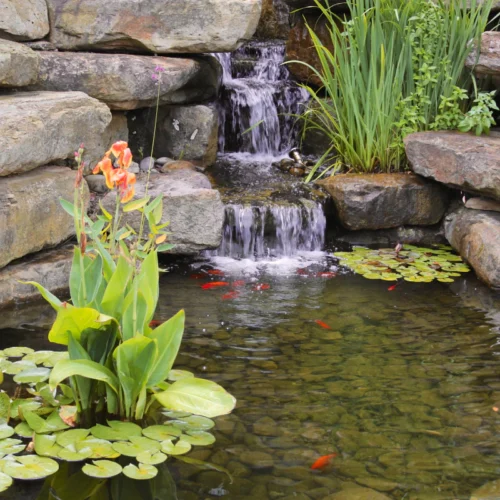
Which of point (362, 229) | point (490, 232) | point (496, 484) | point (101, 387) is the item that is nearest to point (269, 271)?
point (362, 229)

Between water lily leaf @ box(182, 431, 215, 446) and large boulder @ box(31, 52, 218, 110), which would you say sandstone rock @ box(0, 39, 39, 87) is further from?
water lily leaf @ box(182, 431, 215, 446)

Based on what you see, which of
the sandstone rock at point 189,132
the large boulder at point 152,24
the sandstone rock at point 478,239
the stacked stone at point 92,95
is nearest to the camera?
the stacked stone at point 92,95

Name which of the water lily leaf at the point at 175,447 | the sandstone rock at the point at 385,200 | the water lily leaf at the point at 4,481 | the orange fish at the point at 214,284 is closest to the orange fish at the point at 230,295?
the orange fish at the point at 214,284

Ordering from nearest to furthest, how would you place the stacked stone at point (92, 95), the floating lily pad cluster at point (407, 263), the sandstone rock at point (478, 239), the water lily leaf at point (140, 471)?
the water lily leaf at point (140, 471), the stacked stone at point (92, 95), the sandstone rock at point (478, 239), the floating lily pad cluster at point (407, 263)

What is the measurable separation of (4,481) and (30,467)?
11cm

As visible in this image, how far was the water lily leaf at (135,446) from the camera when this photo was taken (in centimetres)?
270

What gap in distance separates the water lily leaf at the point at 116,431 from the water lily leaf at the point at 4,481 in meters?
0.35

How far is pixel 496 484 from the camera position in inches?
104

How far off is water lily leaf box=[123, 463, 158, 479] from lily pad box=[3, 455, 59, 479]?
239 millimetres

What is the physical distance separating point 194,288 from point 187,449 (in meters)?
2.01

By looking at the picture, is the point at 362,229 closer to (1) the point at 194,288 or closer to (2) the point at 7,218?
(1) the point at 194,288

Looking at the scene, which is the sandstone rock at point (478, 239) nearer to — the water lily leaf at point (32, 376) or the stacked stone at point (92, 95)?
the stacked stone at point (92, 95)

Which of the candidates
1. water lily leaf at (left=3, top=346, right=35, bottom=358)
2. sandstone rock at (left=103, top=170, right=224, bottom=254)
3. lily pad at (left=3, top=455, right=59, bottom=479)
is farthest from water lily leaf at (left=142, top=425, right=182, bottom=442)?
sandstone rock at (left=103, top=170, right=224, bottom=254)

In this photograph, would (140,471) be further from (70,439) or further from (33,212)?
(33,212)
